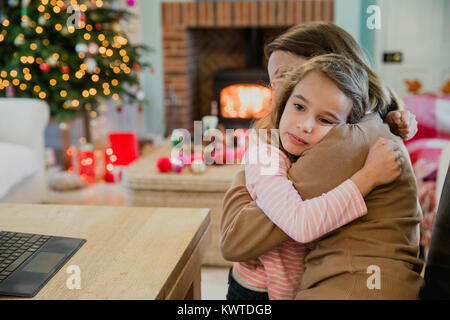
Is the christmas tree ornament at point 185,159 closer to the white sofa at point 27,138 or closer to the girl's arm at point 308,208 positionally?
the white sofa at point 27,138

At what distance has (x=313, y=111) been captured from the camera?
0.87m

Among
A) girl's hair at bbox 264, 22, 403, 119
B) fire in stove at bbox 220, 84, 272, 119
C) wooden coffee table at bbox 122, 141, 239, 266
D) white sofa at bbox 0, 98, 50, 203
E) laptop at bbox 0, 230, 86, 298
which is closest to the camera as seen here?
laptop at bbox 0, 230, 86, 298

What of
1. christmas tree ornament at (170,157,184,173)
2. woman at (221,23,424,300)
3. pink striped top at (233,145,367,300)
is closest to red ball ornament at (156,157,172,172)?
christmas tree ornament at (170,157,184,173)

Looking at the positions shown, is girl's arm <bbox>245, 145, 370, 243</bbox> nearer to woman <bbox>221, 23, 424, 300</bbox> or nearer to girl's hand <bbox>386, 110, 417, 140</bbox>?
woman <bbox>221, 23, 424, 300</bbox>

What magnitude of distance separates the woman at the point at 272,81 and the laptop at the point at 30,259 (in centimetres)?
28

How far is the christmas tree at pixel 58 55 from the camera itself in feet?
10.2

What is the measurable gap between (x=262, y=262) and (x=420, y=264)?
10.6 inches

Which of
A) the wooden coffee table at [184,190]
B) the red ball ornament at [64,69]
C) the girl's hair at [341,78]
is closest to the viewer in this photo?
the girl's hair at [341,78]

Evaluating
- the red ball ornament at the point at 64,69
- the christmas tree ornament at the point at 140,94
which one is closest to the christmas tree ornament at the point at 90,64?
the red ball ornament at the point at 64,69

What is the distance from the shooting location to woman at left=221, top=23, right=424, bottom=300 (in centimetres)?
86

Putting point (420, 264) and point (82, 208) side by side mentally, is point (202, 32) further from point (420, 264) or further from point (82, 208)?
point (420, 264)
